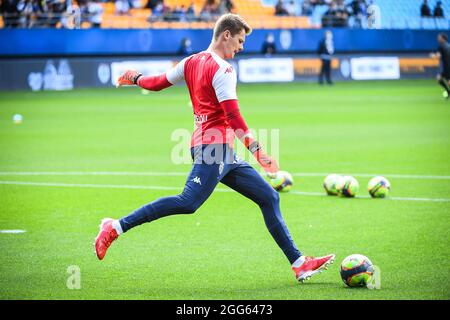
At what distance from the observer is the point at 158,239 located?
34.2ft

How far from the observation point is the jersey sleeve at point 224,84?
7.75 m

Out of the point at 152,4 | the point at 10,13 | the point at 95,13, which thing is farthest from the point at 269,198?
the point at 152,4

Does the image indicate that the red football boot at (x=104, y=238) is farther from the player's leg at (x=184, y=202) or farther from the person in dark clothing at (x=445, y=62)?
the person in dark clothing at (x=445, y=62)

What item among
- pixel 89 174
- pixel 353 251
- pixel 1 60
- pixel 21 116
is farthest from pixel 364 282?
pixel 1 60

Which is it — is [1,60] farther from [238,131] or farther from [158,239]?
[238,131]

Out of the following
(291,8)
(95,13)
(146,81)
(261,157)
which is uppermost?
(291,8)

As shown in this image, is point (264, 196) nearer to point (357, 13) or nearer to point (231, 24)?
point (231, 24)

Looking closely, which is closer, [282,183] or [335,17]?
[282,183]

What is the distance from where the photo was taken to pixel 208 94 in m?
7.99

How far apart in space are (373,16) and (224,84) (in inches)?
1803

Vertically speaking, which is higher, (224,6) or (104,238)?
(224,6)

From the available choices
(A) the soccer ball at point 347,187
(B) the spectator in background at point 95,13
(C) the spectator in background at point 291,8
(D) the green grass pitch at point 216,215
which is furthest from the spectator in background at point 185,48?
(A) the soccer ball at point 347,187

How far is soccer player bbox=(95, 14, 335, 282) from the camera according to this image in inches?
312

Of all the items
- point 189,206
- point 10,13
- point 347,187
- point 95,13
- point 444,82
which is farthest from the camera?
point 95,13
